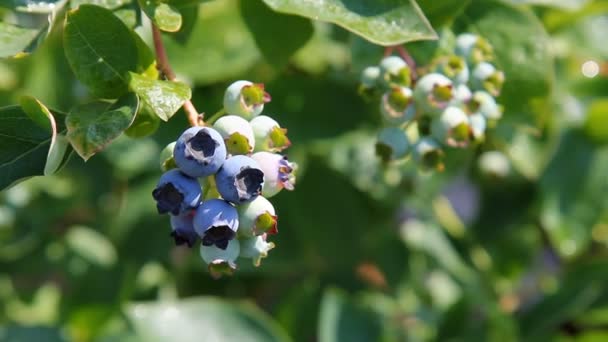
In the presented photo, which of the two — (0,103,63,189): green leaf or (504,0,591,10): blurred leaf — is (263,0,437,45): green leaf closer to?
(0,103,63,189): green leaf

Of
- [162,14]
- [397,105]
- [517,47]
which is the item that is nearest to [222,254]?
[162,14]

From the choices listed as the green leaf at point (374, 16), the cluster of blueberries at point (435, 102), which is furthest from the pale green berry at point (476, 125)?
the green leaf at point (374, 16)

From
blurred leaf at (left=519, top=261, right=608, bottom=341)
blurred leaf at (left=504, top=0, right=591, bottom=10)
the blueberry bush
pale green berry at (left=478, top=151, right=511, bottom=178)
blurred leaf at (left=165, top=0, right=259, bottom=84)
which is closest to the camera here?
the blueberry bush

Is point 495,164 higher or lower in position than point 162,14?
lower

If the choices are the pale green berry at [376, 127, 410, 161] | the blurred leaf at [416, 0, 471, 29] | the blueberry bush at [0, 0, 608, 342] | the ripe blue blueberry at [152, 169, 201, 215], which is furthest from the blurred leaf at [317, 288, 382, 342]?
the ripe blue blueberry at [152, 169, 201, 215]

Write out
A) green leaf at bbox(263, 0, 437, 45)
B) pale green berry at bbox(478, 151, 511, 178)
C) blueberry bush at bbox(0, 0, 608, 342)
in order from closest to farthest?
green leaf at bbox(263, 0, 437, 45) → blueberry bush at bbox(0, 0, 608, 342) → pale green berry at bbox(478, 151, 511, 178)

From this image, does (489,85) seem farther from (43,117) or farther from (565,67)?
(565,67)

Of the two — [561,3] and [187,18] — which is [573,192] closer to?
[561,3]
